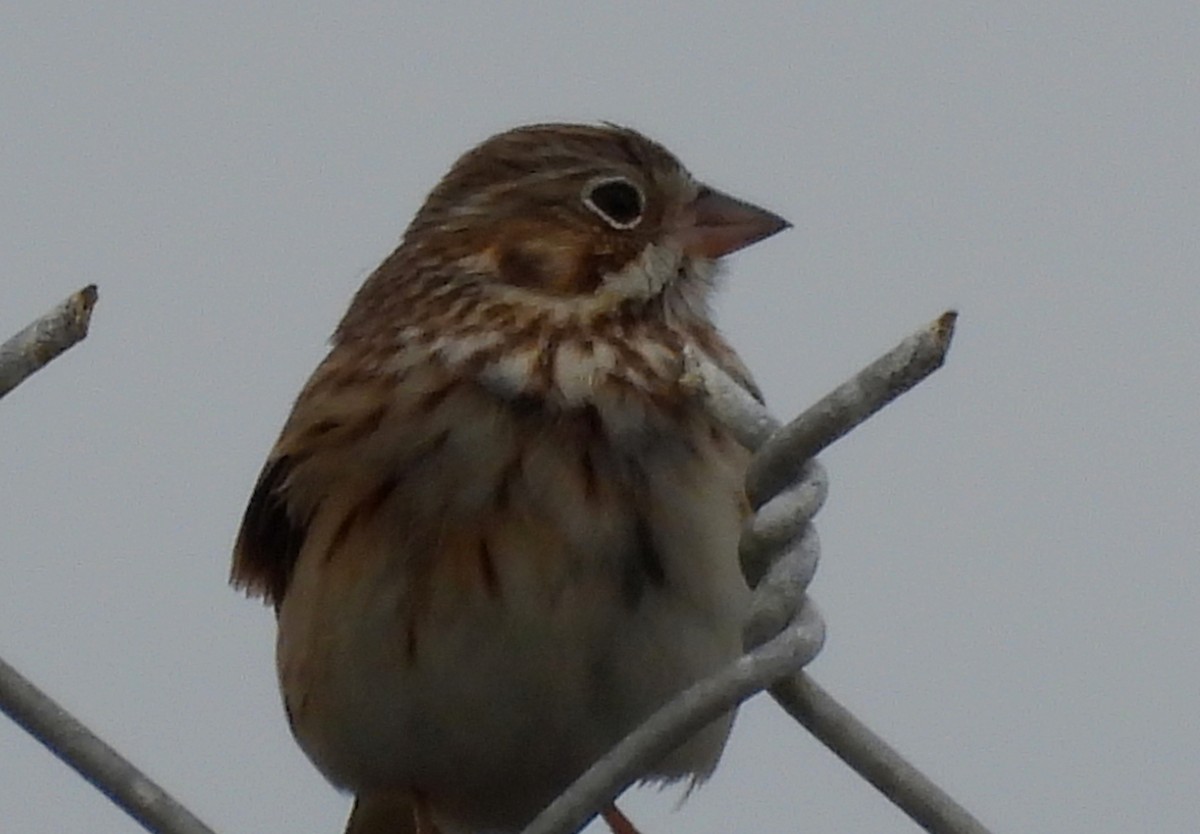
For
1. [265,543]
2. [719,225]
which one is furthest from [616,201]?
[265,543]

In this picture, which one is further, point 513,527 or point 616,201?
point 616,201

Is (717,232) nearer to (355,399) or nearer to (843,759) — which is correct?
(355,399)

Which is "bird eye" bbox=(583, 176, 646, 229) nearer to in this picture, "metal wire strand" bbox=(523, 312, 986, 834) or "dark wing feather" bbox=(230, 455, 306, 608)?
"dark wing feather" bbox=(230, 455, 306, 608)

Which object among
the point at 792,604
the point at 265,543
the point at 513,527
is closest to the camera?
the point at 792,604

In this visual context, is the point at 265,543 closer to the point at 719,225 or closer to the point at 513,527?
the point at 513,527

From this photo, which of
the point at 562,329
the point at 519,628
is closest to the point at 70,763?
the point at 519,628

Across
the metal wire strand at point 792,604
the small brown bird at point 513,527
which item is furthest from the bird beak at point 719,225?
the metal wire strand at point 792,604
